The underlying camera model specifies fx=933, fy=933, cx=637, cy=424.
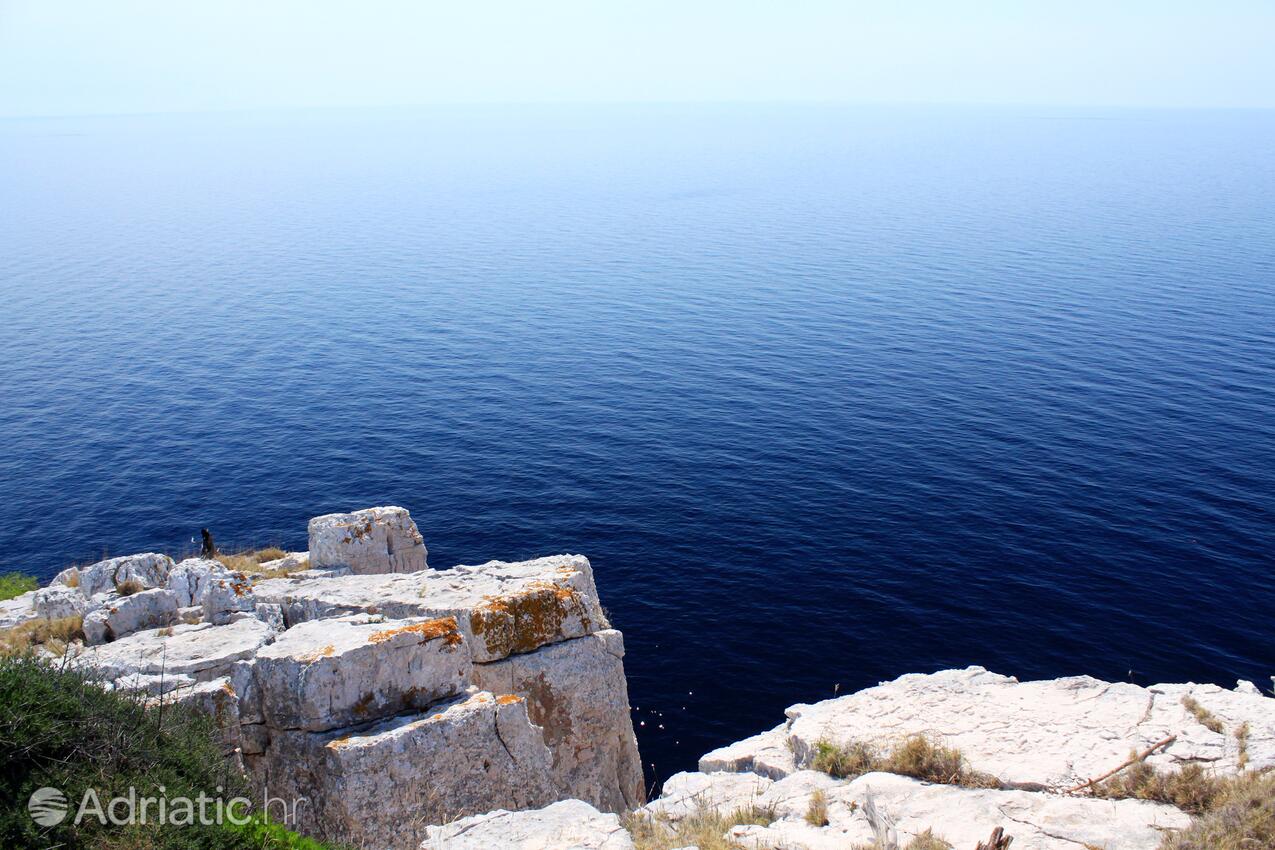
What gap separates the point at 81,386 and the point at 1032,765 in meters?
86.0

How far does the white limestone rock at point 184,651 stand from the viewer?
59.1ft

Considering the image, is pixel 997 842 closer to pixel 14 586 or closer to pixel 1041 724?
pixel 1041 724

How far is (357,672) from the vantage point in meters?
15.9

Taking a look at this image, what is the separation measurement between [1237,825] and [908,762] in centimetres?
562

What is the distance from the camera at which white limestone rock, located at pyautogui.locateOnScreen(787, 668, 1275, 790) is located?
16.4m

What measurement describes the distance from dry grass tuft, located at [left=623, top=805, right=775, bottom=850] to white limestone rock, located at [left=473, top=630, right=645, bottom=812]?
380 centimetres

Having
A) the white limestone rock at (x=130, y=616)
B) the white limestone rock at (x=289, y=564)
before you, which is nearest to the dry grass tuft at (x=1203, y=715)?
the white limestone rock at (x=130, y=616)

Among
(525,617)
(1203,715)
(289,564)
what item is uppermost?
(525,617)

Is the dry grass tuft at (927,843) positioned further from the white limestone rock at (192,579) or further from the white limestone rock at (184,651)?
the white limestone rock at (192,579)

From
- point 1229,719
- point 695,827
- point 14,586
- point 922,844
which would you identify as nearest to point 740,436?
point 14,586

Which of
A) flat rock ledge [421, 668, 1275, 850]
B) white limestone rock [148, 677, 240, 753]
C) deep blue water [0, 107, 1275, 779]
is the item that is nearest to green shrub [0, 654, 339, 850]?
white limestone rock [148, 677, 240, 753]

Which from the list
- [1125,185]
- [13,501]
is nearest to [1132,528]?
[13,501]

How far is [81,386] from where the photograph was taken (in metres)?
81.6

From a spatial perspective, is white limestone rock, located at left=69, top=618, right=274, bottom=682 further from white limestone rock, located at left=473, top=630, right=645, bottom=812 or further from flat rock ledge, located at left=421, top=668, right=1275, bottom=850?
flat rock ledge, located at left=421, top=668, right=1275, bottom=850
